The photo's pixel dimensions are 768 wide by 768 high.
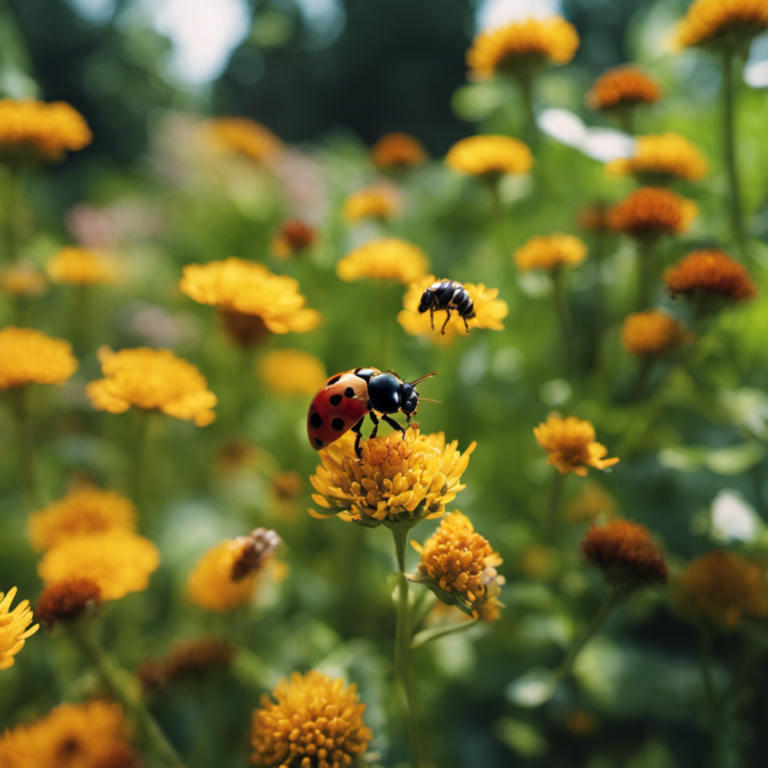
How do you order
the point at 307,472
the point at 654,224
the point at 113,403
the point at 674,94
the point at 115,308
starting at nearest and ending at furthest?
the point at 113,403, the point at 654,224, the point at 307,472, the point at 674,94, the point at 115,308

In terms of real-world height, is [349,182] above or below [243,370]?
above

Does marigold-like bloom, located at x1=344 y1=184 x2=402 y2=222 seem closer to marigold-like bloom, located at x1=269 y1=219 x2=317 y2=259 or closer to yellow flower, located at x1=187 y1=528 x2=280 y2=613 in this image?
marigold-like bloom, located at x1=269 y1=219 x2=317 y2=259

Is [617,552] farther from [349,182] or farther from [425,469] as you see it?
[349,182]

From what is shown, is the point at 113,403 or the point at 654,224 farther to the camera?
the point at 654,224

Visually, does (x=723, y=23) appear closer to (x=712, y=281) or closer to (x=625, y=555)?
(x=712, y=281)

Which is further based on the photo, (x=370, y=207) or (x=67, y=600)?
(x=370, y=207)

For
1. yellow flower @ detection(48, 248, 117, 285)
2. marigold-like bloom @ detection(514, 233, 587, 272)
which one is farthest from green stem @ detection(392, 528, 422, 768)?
yellow flower @ detection(48, 248, 117, 285)

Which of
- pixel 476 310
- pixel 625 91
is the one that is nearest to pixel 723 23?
pixel 625 91

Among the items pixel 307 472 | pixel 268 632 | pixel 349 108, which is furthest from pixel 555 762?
pixel 349 108
